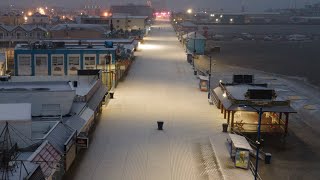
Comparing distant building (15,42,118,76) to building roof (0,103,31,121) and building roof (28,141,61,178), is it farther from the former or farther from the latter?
building roof (28,141,61,178)

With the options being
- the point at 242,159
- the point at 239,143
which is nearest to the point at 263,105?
the point at 239,143

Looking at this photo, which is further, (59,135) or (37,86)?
(37,86)

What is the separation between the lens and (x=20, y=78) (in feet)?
99.8

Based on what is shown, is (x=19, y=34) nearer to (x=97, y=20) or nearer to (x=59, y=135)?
(x=97, y=20)

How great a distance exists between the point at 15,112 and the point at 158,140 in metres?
8.15

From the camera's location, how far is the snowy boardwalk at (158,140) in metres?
19.7

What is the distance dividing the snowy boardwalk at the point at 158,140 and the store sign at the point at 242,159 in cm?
33

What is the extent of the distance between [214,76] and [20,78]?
26.0m

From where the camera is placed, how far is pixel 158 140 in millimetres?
24016

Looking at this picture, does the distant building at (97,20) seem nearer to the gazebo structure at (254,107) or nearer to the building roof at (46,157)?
the gazebo structure at (254,107)

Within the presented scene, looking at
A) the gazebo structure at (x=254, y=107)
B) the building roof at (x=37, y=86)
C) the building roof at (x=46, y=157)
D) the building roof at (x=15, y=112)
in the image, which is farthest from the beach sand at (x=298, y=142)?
the building roof at (x=37, y=86)

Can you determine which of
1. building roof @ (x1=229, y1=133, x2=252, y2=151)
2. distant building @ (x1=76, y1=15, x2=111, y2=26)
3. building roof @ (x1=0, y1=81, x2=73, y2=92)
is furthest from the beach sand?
distant building @ (x1=76, y1=15, x2=111, y2=26)

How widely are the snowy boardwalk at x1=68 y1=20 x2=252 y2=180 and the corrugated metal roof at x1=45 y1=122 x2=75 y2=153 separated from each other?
1.39 metres

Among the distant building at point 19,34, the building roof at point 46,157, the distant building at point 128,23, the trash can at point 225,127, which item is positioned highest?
the distant building at point 128,23
